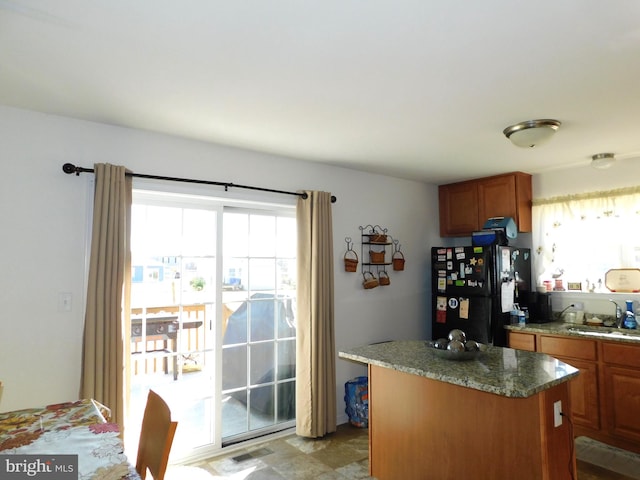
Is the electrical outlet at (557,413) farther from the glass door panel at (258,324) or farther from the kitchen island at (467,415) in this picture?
the glass door panel at (258,324)

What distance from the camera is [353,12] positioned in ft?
5.27

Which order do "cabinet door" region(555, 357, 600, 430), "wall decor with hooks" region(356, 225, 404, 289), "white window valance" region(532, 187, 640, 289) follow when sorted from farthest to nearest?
"wall decor with hooks" region(356, 225, 404, 289)
"white window valance" region(532, 187, 640, 289)
"cabinet door" region(555, 357, 600, 430)

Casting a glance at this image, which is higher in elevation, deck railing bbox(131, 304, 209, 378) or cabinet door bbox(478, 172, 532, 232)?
cabinet door bbox(478, 172, 532, 232)

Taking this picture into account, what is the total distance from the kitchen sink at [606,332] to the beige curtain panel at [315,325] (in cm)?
214

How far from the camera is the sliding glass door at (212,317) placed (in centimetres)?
303

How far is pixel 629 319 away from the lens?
3.48 m

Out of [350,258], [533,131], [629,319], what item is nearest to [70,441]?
[350,258]

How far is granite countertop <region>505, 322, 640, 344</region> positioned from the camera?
3.26 meters

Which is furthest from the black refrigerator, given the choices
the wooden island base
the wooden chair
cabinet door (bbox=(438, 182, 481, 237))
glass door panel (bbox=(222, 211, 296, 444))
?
the wooden chair

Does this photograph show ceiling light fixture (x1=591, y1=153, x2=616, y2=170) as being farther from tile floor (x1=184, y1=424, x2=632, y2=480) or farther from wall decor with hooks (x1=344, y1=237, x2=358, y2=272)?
tile floor (x1=184, y1=424, x2=632, y2=480)

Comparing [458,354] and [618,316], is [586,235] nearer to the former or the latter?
[618,316]

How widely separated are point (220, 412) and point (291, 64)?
2.63 metres

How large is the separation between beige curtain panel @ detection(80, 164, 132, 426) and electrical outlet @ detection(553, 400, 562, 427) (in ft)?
8.09

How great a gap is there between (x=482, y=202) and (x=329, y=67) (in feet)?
9.89
